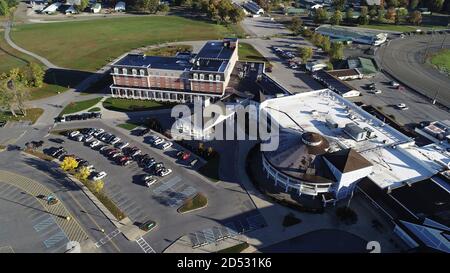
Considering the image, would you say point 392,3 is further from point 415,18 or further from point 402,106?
point 402,106

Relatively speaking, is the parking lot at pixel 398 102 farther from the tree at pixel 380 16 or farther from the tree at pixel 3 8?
the tree at pixel 3 8

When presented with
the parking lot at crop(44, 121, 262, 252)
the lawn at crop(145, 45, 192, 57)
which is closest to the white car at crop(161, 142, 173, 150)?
the parking lot at crop(44, 121, 262, 252)

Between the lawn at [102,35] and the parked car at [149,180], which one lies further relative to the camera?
the lawn at [102,35]

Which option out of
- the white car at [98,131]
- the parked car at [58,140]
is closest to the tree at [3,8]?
the parked car at [58,140]

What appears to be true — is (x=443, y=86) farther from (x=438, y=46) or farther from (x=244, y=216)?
(x=244, y=216)

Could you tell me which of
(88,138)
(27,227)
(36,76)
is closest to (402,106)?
(88,138)

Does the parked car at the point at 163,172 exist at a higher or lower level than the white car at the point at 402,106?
lower

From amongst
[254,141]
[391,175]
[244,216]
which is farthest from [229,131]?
[391,175]

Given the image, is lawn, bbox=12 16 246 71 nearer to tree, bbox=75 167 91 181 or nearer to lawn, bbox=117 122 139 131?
lawn, bbox=117 122 139 131
